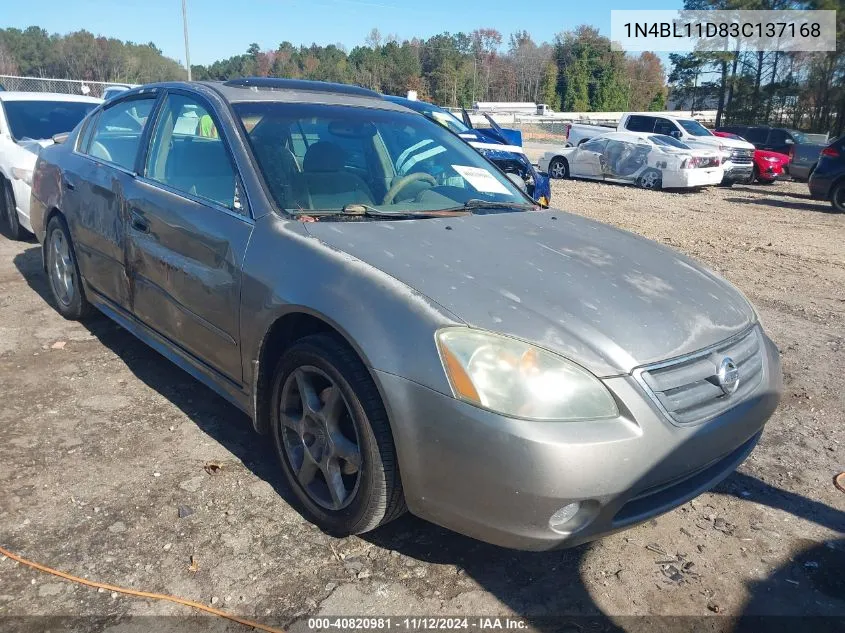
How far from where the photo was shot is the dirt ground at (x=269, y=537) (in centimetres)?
234

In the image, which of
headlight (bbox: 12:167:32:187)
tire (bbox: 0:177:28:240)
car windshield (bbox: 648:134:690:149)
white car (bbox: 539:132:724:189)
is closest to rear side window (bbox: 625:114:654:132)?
white car (bbox: 539:132:724:189)

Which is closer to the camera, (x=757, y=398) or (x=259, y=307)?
(x=757, y=398)

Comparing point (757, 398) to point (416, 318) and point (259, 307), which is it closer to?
point (416, 318)

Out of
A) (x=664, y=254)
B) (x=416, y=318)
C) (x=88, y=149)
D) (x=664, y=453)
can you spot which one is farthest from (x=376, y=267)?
(x=88, y=149)

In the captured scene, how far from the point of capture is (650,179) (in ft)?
54.4

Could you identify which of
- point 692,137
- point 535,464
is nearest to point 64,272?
point 535,464

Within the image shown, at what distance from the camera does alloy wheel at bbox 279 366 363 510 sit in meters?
2.55

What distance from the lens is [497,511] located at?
7.08 feet

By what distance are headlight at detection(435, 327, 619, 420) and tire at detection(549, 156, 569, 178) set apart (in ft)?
56.2

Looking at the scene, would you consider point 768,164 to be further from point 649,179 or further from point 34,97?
point 34,97

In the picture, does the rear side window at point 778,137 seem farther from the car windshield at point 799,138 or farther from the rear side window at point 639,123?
the rear side window at point 639,123

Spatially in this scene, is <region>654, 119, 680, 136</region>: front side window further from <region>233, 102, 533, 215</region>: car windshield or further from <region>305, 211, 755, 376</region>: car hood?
<region>305, 211, 755, 376</region>: car hood

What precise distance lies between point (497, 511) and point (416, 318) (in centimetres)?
67

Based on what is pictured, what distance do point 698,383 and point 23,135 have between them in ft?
24.9
